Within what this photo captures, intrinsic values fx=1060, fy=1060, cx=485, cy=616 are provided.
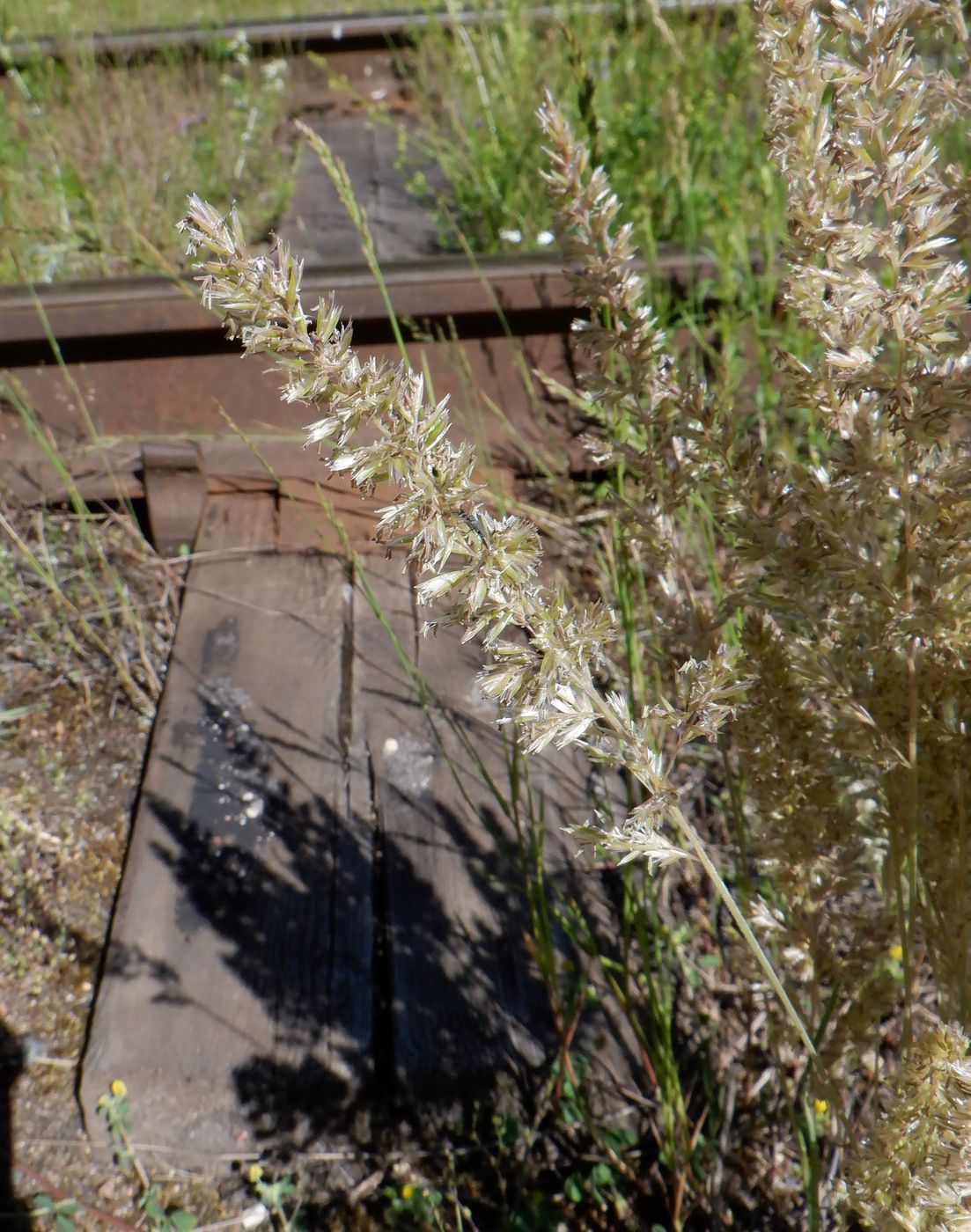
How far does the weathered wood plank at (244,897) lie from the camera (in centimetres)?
169

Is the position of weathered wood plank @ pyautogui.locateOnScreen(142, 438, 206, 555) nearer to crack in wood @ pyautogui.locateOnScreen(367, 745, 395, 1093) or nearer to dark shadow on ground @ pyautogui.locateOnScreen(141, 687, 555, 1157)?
dark shadow on ground @ pyautogui.locateOnScreen(141, 687, 555, 1157)

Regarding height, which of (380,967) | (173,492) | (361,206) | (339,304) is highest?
(361,206)

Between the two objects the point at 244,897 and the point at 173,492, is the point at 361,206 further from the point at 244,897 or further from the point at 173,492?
the point at 244,897

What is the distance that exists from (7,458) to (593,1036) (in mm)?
2103

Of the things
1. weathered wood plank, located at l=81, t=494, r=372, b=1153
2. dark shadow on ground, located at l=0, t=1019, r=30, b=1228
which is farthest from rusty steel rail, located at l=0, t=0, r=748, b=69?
dark shadow on ground, located at l=0, t=1019, r=30, b=1228

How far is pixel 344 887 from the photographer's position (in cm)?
192

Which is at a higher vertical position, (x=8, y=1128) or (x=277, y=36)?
(x=277, y=36)

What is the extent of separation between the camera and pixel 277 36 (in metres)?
5.23

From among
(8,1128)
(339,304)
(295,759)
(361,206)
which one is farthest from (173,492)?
(361,206)

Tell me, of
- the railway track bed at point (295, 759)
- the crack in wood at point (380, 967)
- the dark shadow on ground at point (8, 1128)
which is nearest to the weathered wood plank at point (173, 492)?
the railway track bed at point (295, 759)

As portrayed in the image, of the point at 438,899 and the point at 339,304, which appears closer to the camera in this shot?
the point at 438,899

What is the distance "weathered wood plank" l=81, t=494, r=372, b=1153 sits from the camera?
169 cm

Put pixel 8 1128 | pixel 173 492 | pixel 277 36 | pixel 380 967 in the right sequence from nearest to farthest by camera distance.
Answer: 1. pixel 8 1128
2. pixel 380 967
3. pixel 173 492
4. pixel 277 36

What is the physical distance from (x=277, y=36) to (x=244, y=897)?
4.76 m
